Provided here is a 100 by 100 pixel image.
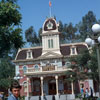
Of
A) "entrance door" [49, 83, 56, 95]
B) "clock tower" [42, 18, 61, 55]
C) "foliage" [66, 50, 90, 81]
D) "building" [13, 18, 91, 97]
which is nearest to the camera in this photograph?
"foliage" [66, 50, 90, 81]

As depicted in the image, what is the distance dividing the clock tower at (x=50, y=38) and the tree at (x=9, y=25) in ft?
78.8

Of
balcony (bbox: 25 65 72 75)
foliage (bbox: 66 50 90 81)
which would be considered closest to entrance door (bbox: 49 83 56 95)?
balcony (bbox: 25 65 72 75)

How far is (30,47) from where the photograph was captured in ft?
137

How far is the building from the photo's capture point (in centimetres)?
3491

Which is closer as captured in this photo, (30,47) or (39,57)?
(39,57)

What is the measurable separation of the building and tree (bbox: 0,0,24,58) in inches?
794

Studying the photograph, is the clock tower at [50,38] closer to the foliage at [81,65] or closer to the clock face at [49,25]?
the clock face at [49,25]

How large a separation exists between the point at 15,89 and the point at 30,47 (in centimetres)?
3775

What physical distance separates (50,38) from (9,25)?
25105 millimetres

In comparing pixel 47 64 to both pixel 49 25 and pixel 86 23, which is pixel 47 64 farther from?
pixel 86 23

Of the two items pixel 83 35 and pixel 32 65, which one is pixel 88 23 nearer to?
pixel 83 35

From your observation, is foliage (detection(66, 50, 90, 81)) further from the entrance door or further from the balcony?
the entrance door

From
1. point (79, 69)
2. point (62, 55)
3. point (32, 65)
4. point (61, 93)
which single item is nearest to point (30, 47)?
point (32, 65)

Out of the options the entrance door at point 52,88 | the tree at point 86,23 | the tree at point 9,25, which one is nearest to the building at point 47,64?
the entrance door at point 52,88
